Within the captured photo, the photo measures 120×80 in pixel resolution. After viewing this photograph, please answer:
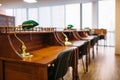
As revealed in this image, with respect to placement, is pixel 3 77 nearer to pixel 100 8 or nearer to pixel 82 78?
pixel 82 78

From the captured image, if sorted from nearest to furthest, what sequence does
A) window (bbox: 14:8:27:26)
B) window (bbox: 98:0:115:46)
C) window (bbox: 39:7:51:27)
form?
window (bbox: 98:0:115:46) → window (bbox: 39:7:51:27) → window (bbox: 14:8:27:26)

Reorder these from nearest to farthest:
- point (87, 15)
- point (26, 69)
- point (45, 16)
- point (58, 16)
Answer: point (26, 69) → point (87, 15) → point (58, 16) → point (45, 16)

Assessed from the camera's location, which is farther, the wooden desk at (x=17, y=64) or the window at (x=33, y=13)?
the window at (x=33, y=13)

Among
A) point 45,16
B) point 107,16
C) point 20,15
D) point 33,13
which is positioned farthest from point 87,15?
point 20,15

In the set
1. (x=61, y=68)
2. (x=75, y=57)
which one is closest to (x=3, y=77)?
Answer: (x=61, y=68)

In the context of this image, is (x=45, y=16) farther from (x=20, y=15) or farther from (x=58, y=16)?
(x=20, y=15)

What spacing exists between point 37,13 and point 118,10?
5896 millimetres

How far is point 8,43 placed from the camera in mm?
1588

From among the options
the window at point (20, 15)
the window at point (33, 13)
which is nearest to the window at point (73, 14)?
the window at point (33, 13)

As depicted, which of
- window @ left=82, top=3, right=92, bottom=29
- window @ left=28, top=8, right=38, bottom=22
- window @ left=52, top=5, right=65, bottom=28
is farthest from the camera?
window @ left=28, top=8, right=38, bottom=22

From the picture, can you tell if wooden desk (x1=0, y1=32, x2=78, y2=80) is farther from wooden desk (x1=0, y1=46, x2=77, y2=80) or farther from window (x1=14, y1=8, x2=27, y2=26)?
window (x1=14, y1=8, x2=27, y2=26)

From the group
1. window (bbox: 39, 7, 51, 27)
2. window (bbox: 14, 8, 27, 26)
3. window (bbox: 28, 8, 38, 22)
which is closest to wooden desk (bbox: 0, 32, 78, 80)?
window (bbox: 39, 7, 51, 27)

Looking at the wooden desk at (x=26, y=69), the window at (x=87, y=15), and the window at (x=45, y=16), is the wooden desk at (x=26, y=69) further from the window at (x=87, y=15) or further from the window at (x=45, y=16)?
the window at (x=45, y=16)

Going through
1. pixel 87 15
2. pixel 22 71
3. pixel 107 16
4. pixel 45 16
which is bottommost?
pixel 22 71
